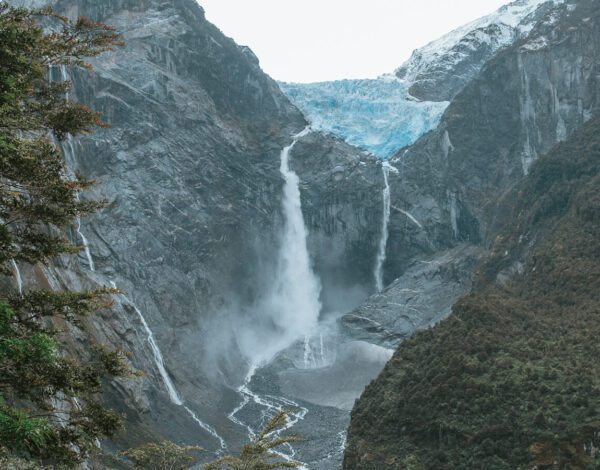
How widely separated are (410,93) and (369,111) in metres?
8.72

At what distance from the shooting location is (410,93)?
5172 inches

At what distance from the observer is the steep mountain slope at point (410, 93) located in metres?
124

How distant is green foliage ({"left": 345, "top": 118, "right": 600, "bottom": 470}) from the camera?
2630 centimetres

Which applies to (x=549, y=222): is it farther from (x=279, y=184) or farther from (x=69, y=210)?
(x=69, y=210)

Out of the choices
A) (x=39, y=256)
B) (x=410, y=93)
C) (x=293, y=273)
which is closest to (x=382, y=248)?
(x=293, y=273)

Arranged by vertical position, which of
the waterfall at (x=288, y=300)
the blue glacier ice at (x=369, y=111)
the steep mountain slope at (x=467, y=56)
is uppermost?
the steep mountain slope at (x=467, y=56)

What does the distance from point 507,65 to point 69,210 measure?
80982 mm

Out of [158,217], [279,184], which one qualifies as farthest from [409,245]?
[158,217]

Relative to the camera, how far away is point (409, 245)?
271 feet

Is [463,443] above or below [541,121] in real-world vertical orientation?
below

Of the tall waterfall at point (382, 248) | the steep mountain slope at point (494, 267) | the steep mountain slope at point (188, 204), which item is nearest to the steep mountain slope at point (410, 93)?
the steep mountain slope at point (494, 267)

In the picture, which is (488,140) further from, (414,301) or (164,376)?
(164,376)

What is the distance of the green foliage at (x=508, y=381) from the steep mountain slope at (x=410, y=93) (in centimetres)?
7832

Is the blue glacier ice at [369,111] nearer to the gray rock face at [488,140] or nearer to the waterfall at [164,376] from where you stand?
the gray rock face at [488,140]
